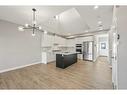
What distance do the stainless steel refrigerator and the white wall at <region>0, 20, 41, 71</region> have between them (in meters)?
4.94

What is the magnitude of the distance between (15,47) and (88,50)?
6525 millimetres

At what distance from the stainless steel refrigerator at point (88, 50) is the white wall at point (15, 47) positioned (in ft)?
16.2

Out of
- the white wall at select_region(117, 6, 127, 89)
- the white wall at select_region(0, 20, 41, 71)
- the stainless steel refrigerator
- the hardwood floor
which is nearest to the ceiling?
the white wall at select_region(0, 20, 41, 71)

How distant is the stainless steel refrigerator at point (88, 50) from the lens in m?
9.17

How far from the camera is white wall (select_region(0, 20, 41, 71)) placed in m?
5.10

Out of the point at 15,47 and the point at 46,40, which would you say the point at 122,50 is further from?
the point at 46,40

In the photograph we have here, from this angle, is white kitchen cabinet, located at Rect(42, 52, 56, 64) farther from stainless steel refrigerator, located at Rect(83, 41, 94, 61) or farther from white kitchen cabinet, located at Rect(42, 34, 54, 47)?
stainless steel refrigerator, located at Rect(83, 41, 94, 61)

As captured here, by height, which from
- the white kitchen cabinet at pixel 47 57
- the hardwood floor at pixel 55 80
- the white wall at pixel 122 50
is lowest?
the hardwood floor at pixel 55 80

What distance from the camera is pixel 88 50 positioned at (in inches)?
373

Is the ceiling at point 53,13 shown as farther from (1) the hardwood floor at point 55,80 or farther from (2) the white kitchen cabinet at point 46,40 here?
(1) the hardwood floor at point 55,80

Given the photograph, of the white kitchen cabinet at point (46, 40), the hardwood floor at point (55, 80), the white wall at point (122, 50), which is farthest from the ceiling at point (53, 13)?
the hardwood floor at point (55, 80)
